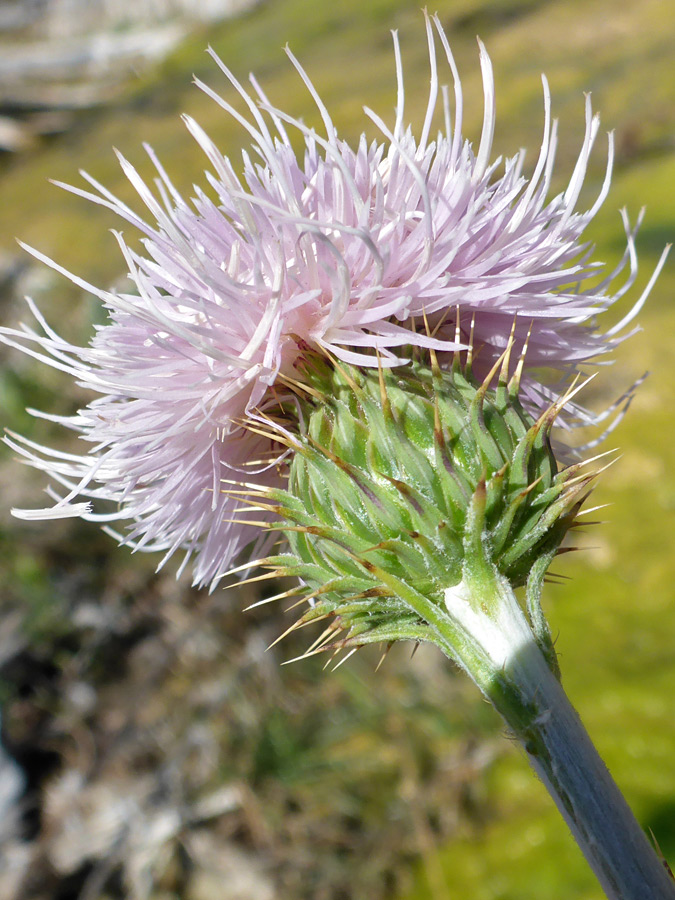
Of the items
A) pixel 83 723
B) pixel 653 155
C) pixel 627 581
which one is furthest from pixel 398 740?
pixel 653 155

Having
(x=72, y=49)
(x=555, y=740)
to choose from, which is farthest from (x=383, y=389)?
(x=72, y=49)

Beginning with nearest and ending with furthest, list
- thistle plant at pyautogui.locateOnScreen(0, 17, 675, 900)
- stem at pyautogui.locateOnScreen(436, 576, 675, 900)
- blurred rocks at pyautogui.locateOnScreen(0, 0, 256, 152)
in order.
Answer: stem at pyautogui.locateOnScreen(436, 576, 675, 900) → thistle plant at pyautogui.locateOnScreen(0, 17, 675, 900) → blurred rocks at pyautogui.locateOnScreen(0, 0, 256, 152)

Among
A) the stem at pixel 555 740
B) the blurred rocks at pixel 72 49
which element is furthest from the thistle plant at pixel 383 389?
the blurred rocks at pixel 72 49

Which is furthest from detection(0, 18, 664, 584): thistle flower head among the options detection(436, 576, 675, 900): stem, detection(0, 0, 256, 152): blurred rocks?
detection(0, 0, 256, 152): blurred rocks

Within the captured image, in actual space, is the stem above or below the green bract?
below

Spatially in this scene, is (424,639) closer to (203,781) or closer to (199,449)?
(199,449)

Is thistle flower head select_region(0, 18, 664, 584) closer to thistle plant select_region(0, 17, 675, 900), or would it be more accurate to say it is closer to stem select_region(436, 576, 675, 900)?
thistle plant select_region(0, 17, 675, 900)

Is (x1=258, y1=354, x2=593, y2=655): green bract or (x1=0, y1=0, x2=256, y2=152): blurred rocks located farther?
(x1=0, y1=0, x2=256, y2=152): blurred rocks

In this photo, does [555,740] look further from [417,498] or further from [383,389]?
[383,389]
